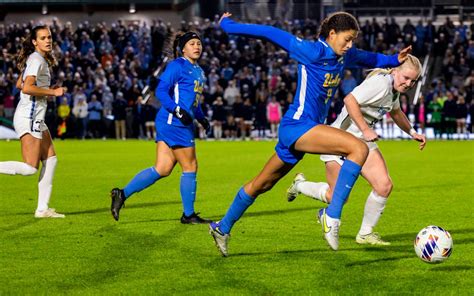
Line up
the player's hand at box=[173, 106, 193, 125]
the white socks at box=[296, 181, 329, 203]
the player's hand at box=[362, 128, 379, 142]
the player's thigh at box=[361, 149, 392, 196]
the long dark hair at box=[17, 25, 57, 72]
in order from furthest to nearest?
the long dark hair at box=[17, 25, 57, 72], the player's hand at box=[173, 106, 193, 125], the white socks at box=[296, 181, 329, 203], the player's thigh at box=[361, 149, 392, 196], the player's hand at box=[362, 128, 379, 142]

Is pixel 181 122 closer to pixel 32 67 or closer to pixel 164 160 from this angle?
pixel 164 160

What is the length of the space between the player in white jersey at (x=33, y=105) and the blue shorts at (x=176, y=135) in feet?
4.78

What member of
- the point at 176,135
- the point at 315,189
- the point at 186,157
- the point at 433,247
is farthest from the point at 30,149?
the point at 433,247

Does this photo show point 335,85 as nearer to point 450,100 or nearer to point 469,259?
point 469,259

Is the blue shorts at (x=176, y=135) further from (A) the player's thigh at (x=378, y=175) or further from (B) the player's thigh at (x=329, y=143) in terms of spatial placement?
(B) the player's thigh at (x=329, y=143)

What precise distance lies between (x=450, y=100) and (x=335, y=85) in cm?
2843

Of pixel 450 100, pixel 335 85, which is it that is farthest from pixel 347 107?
pixel 450 100

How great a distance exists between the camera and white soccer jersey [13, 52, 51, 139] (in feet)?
37.8

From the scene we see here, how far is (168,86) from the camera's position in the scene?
37.0 ft

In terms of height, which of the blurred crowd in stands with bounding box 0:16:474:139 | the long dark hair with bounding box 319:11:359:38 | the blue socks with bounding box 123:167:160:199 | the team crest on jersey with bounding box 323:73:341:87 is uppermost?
the long dark hair with bounding box 319:11:359:38

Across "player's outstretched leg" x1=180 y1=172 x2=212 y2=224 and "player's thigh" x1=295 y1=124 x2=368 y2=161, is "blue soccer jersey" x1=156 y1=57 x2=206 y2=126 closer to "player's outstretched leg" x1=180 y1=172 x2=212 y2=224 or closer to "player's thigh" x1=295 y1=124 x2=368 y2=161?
"player's outstretched leg" x1=180 y1=172 x2=212 y2=224

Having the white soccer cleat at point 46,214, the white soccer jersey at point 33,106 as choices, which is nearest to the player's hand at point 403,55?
the white soccer jersey at point 33,106

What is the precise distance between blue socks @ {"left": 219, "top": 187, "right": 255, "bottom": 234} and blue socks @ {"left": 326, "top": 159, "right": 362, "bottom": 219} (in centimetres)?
80

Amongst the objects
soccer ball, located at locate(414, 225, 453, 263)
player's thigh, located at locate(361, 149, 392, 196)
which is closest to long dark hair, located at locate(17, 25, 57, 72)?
player's thigh, located at locate(361, 149, 392, 196)
